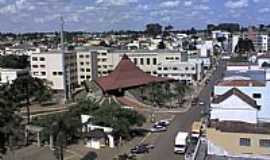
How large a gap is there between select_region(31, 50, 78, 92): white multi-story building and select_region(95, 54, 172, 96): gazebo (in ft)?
20.1

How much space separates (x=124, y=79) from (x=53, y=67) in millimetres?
8723

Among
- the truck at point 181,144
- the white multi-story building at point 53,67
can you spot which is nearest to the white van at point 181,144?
the truck at point 181,144

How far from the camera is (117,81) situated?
39781 millimetres

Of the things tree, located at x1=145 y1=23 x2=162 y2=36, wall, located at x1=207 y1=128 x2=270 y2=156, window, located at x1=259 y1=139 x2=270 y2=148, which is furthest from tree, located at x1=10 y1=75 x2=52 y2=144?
tree, located at x1=145 y1=23 x2=162 y2=36

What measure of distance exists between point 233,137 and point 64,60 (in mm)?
31015

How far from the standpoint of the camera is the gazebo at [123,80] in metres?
38.9

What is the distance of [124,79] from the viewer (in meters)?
40.4

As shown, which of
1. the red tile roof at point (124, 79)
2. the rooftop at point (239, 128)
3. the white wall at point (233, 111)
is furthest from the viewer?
the red tile roof at point (124, 79)

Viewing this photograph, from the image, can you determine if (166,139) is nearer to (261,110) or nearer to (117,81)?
(261,110)

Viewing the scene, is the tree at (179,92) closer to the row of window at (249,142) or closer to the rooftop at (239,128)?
the rooftop at (239,128)

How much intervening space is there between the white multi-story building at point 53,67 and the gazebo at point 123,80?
613cm

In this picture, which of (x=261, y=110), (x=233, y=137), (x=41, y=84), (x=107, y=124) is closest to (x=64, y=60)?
(x=41, y=84)

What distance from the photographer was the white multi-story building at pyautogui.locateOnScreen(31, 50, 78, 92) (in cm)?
4503

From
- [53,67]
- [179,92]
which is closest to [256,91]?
[179,92]
